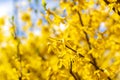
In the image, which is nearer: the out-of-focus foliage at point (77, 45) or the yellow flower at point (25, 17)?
the out-of-focus foliage at point (77, 45)

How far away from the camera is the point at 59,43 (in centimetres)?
467

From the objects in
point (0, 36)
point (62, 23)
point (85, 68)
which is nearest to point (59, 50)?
point (85, 68)

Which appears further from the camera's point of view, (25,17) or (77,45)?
(25,17)

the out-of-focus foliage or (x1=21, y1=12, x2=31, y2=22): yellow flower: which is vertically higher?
the out-of-focus foliage

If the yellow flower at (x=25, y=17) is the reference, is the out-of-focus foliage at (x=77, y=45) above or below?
above

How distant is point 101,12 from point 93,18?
0.57 feet

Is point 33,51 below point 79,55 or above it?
below

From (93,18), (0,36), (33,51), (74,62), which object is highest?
(74,62)

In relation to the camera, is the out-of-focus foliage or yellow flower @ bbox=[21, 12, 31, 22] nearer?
the out-of-focus foliage

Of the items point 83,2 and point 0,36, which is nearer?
point 83,2

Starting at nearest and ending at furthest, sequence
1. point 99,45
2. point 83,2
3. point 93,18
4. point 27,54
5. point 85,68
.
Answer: point 85,68
point 99,45
point 83,2
point 93,18
point 27,54

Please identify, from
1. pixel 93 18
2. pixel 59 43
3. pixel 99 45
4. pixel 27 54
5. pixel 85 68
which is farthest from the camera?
pixel 27 54

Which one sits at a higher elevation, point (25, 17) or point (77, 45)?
point (77, 45)

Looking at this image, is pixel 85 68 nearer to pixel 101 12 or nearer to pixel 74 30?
pixel 74 30
